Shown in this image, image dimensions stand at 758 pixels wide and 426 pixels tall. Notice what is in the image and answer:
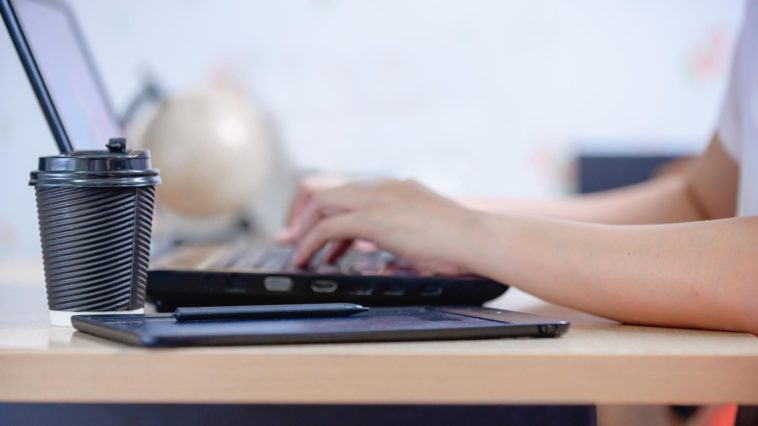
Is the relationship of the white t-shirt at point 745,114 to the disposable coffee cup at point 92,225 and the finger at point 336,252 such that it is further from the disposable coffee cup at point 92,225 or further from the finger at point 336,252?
the disposable coffee cup at point 92,225

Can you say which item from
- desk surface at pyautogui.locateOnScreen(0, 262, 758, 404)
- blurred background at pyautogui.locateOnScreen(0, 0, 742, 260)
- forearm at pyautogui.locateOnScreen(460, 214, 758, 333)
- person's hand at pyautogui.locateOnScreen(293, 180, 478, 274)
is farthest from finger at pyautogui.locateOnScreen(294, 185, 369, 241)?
blurred background at pyautogui.locateOnScreen(0, 0, 742, 260)

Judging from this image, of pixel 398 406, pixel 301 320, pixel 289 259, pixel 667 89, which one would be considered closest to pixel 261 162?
pixel 289 259

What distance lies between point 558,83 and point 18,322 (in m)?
2.31

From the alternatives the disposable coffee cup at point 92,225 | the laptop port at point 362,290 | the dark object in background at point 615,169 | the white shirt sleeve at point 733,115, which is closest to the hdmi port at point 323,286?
the laptop port at point 362,290

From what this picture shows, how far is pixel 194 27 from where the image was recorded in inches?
107

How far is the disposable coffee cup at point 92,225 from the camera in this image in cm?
56

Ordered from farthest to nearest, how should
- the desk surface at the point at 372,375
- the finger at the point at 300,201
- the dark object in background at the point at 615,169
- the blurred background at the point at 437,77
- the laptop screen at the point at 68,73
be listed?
the blurred background at the point at 437,77
the dark object in background at the point at 615,169
the finger at the point at 300,201
the laptop screen at the point at 68,73
the desk surface at the point at 372,375

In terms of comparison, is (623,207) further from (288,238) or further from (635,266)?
(635,266)

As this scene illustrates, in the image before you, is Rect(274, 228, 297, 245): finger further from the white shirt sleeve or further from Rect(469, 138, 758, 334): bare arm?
the white shirt sleeve

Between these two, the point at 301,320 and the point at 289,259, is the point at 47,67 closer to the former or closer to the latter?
the point at 289,259

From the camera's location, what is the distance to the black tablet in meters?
0.48

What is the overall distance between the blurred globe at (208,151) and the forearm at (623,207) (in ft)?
1.64

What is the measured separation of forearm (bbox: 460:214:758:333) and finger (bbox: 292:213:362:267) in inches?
4.2

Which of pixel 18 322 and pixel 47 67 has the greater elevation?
pixel 47 67
